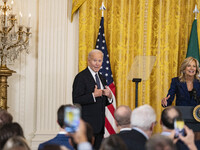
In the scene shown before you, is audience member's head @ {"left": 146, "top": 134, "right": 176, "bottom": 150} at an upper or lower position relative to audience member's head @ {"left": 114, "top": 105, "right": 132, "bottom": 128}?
upper

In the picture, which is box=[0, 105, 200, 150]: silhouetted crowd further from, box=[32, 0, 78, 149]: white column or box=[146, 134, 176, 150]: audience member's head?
box=[32, 0, 78, 149]: white column

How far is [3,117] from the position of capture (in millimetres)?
3352

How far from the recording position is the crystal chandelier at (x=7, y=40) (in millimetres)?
5930

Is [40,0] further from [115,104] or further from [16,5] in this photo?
[115,104]

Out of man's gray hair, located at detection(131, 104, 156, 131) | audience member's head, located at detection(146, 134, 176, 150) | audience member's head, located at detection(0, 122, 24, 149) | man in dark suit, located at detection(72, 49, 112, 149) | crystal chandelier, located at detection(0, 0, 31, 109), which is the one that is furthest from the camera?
crystal chandelier, located at detection(0, 0, 31, 109)

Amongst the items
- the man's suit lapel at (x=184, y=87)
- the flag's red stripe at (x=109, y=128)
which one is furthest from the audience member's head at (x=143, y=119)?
the flag's red stripe at (x=109, y=128)

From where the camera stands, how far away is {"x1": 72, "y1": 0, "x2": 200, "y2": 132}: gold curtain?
6949 millimetres

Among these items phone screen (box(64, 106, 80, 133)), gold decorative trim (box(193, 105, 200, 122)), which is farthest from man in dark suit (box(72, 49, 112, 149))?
phone screen (box(64, 106, 80, 133))

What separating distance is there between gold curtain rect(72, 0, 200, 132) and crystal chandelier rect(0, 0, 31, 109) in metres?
1.41

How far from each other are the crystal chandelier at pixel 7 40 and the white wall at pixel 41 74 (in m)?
0.34

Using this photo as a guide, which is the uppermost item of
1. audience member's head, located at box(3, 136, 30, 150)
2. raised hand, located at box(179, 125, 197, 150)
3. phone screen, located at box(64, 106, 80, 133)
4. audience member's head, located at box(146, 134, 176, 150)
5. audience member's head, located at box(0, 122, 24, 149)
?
phone screen, located at box(64, 106, 80, 133)

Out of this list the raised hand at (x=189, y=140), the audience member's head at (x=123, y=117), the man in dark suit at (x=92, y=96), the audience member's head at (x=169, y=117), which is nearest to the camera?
the raised hand at (x=189, y=140)

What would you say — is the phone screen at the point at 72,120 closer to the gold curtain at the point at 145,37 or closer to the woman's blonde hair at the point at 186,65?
the woman's blonde hair at the point at 186,65

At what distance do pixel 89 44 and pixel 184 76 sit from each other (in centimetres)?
200
